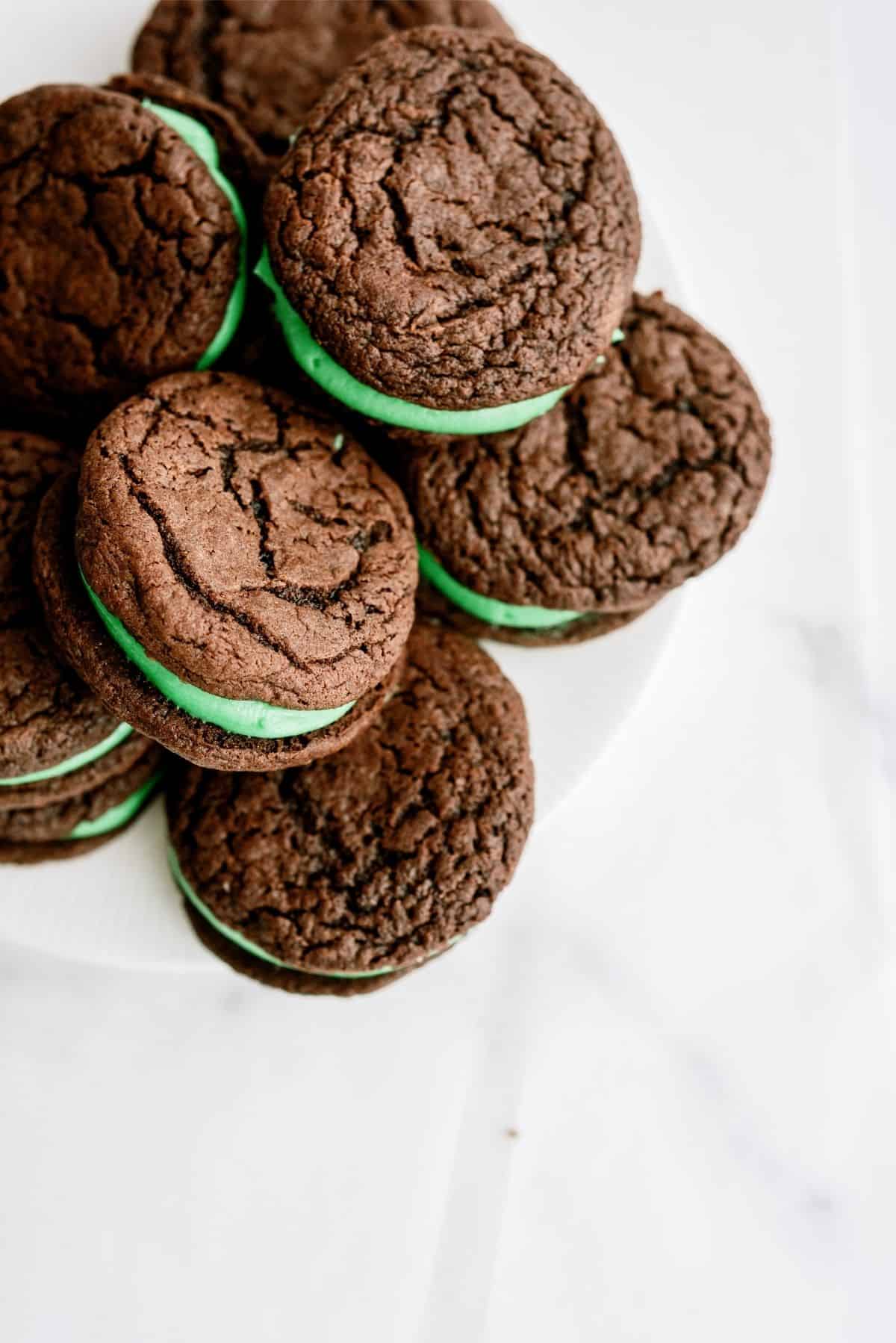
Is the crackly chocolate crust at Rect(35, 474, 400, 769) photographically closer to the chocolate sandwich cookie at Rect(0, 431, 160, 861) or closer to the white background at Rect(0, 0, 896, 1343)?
the chocolate sandwich cookie at Rect(0, 431, 160, 861)

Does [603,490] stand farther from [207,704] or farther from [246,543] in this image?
[207,704]

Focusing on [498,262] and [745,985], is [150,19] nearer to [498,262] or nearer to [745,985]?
[498,262]

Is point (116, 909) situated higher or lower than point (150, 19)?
lower

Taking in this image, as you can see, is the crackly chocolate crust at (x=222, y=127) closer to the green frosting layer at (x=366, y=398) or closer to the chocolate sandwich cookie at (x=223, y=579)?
the green frosting layer at (x=366, y=398)

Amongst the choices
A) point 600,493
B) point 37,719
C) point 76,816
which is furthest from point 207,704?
point 600,493

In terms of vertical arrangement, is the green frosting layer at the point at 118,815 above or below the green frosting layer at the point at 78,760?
below

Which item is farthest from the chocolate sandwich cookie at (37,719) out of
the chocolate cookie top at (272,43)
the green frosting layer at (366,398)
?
the chocolate cookie top at (272,43)

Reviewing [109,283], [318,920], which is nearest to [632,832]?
[318,920]
